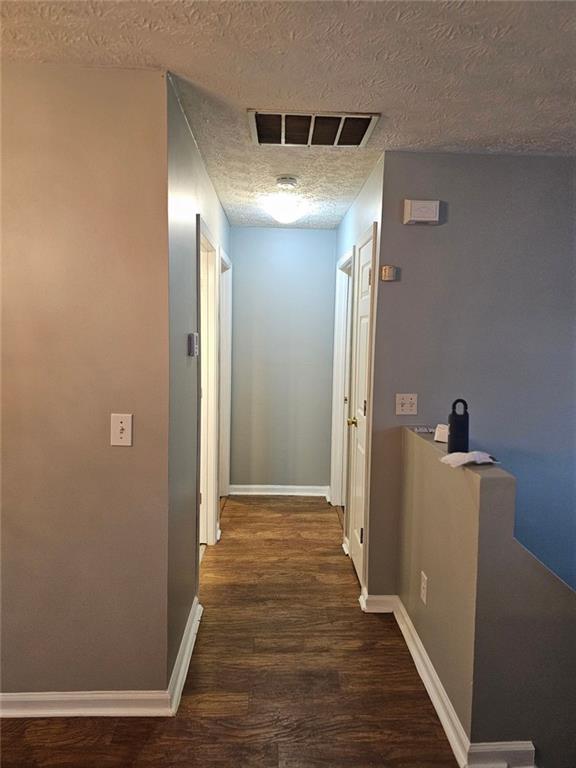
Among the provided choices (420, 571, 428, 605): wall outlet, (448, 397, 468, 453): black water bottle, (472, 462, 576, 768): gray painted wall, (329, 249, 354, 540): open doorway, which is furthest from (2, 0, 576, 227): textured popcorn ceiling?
(420, 571, 428, 605): wall outlet

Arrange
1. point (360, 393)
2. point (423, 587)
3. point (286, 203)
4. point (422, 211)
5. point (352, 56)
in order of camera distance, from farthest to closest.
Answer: point (286, 203) → point (360, 393) → point (422, 211) → point (423, 587) → point (352, 56)

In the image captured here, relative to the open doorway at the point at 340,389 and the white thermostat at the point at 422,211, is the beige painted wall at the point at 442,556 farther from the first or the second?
the open doorway at the point at 340,389

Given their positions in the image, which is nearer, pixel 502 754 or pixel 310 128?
pixel 502 754

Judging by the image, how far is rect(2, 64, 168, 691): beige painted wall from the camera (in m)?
1.68

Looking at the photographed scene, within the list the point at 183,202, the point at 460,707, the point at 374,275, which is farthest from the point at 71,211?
the point at 460,707

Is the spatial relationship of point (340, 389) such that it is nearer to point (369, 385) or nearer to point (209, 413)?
point (209, 413)

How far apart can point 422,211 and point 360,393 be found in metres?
1.16

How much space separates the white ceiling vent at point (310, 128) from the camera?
1968 millimetres

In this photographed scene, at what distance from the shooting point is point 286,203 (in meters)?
3.27

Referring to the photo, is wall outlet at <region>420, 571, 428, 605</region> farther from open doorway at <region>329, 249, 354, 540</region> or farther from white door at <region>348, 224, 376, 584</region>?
open doorway at <region>329, 249, 354, 540</region>

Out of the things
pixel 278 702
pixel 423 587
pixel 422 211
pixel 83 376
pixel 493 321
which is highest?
pixel 422 211

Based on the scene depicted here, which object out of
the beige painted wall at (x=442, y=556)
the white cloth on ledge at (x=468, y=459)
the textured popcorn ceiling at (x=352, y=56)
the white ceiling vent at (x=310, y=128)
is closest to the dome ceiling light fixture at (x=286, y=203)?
the white ceiling vent at (x=310, y=128)

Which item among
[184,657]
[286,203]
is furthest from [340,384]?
[184,657]

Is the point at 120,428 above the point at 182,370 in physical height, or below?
below
